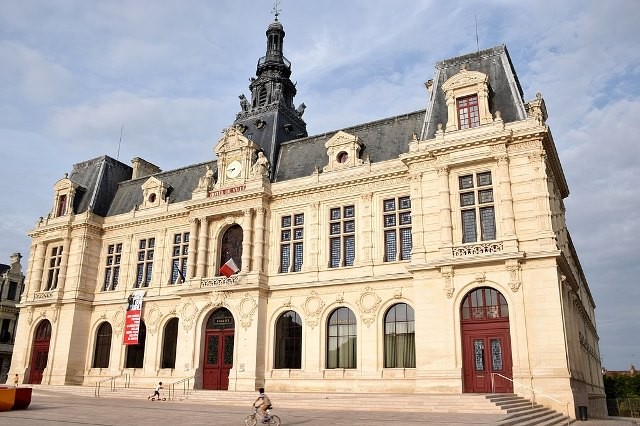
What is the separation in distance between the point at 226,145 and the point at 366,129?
944 cm

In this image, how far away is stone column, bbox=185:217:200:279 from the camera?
113 feet

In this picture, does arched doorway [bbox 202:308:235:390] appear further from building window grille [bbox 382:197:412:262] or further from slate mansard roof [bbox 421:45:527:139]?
slate mansard roof [bbox 421:45:527:139]

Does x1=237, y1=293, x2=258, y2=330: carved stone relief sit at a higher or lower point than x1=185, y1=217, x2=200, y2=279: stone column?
lower

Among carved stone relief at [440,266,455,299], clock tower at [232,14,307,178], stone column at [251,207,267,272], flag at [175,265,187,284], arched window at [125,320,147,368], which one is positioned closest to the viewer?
carved stone relief at [440,266,455,299]

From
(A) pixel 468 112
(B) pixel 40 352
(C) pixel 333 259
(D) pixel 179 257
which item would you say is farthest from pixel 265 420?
(B) pixel 40 352

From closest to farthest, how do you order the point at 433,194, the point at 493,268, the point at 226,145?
the point at 493,268, the point at 433,194, the point at 226,145

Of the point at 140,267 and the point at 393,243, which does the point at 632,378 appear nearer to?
the point at 393,243

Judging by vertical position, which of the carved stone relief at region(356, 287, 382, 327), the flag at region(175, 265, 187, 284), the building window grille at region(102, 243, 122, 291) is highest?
the building window grille at region(102, 243, 122, 291)

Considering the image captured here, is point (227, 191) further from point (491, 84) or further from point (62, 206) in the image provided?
point (491, 84)

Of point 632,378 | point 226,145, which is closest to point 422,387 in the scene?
point 226,145

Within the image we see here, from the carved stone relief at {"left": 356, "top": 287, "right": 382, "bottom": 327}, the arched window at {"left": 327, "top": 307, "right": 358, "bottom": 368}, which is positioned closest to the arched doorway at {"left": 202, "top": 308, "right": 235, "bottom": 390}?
the arched window at {"left": 327, "top": 307, "right": 358, "bottom": 368}

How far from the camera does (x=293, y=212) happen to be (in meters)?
33.0

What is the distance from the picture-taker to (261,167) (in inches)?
1341

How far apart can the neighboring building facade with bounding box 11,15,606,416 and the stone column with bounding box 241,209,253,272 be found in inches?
3.3
